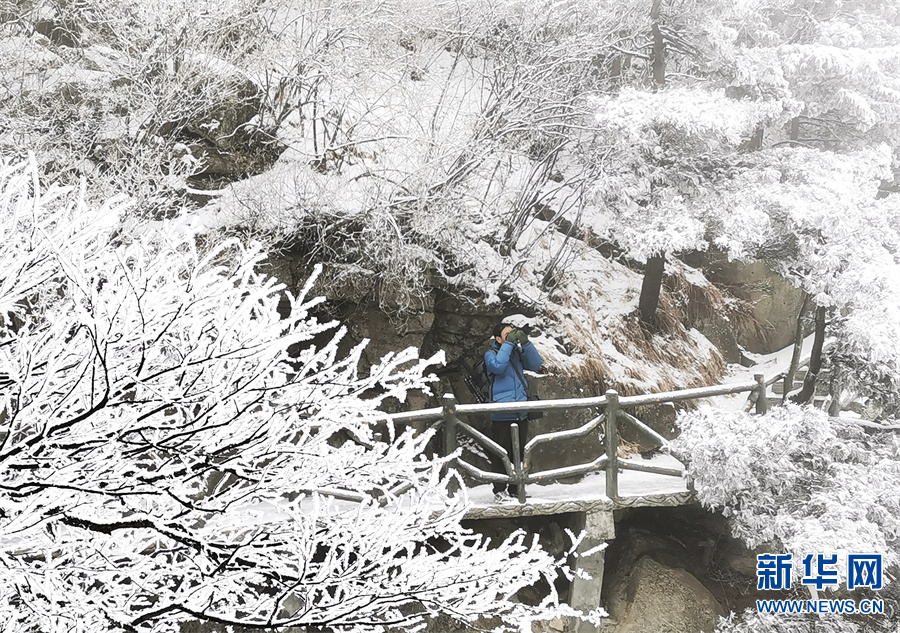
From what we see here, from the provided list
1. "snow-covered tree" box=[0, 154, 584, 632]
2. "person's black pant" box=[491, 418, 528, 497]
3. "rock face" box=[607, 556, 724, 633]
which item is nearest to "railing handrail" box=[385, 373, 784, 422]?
"person's black pant" box=[491, 418, 528, 497]

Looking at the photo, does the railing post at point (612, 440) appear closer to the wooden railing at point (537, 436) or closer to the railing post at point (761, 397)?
the wooden railing at point (537, 436)

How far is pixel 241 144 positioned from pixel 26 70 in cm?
226

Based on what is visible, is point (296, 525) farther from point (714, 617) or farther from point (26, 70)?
point (26, 70)

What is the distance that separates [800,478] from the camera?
544 cm

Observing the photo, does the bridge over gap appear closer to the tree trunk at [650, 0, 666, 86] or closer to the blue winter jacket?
the blue winter jacket

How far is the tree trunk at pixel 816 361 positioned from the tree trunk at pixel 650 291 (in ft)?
7.55

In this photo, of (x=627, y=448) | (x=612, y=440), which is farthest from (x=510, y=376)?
(x=627, y=448)

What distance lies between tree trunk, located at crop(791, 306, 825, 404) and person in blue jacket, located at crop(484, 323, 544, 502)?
3.05m

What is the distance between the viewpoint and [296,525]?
2.44 metres

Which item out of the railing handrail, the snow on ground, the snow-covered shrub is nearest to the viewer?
the snow-covered shrub

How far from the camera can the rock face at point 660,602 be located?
21.1 ft

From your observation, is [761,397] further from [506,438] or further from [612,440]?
[506,438]

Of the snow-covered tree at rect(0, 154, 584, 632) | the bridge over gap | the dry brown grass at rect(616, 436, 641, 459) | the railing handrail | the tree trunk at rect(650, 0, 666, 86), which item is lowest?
the dry brown grass at rect(616, 436, 641, 459)

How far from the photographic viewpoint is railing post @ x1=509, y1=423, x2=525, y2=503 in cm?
569
